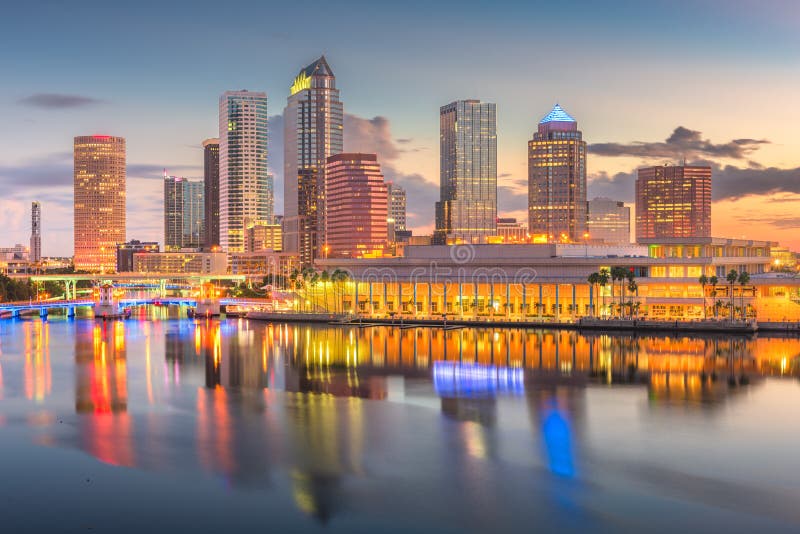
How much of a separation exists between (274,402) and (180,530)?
2344 cm

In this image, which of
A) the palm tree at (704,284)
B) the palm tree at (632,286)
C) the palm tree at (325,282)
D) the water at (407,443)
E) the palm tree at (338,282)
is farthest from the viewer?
the palm tree at (325,282)

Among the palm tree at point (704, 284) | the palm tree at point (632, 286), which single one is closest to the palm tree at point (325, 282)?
the palm tree at point (632, 286)

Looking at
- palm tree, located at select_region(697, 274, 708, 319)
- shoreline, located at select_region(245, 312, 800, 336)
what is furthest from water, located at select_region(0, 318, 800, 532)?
palm tree, located at select_region(697, 274, 708, 319)

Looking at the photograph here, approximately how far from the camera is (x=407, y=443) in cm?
4194

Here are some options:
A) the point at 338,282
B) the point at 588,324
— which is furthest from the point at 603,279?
the point at 338,282

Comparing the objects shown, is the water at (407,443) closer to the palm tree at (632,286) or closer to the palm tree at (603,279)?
the palm tree at (632,286)

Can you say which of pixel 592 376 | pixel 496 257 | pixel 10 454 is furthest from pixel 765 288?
pixel 10 454

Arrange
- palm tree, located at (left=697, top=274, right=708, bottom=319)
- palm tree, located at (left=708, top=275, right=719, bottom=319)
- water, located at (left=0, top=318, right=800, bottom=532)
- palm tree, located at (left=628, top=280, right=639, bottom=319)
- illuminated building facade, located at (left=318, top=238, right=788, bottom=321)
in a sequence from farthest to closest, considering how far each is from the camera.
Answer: palm tree, located at (left=628, top=280, right=639, bottom=319)
illuminated building facade, located at (left=318, top=238, right=788, bottom=321)
palm tree, located at (left=708, top=275, right=719, bottom=319)
palm tree, located at (left=697, top=274, right=708, bottom=319)
water, located at (left=0, top=318, right=800, bottom=532)

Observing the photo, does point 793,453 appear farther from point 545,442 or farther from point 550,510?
point 550,510

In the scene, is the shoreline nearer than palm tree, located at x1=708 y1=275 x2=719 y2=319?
Yes

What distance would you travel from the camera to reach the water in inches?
1248

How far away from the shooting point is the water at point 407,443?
31688 millimetres

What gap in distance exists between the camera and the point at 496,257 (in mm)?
120875

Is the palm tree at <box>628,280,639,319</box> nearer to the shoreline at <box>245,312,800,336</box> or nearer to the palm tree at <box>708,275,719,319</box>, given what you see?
the shoreline at <box>245,312,800,336</box>
